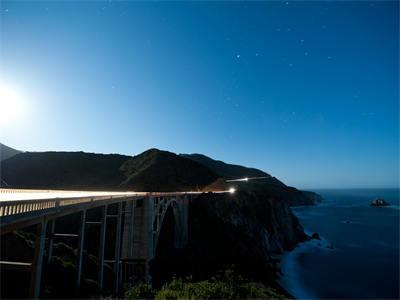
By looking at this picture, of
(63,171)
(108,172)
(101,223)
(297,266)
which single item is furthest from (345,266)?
(63,171)

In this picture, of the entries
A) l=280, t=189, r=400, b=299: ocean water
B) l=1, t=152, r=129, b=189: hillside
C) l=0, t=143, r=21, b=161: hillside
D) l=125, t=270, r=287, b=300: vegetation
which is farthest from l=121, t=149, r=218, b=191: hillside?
l=0, t=143, r=21, b=161: hillside

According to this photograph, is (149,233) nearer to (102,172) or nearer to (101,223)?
(101,223)

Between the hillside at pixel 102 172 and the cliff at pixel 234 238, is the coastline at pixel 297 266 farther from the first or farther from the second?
the hillside at pixel 102 172

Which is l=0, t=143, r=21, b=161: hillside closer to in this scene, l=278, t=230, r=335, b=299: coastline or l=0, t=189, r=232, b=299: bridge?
l=0, t=189, r=232, b=299: bridge

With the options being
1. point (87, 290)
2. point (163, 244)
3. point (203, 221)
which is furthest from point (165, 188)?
point (87, 290)

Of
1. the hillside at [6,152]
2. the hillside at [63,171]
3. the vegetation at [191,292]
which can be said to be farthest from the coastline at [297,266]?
the hillside at [6,152]

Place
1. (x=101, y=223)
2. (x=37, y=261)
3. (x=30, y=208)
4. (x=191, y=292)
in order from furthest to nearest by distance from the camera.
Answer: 1. (x=191, y=292)
2. (x=101, y=223)
3. (x=37, y=261)
4. (x=30, y=208)

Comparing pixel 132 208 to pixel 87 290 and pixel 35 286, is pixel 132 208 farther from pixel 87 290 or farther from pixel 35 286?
pixel 35 286

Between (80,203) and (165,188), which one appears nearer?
(80,203)

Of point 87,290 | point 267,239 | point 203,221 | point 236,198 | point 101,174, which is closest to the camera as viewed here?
Result: point 87,290
